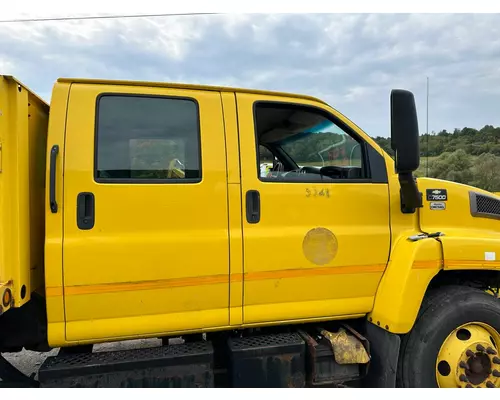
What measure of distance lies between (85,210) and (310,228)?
1444 mm

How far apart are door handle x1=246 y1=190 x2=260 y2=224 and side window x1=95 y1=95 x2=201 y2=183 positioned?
0.36m

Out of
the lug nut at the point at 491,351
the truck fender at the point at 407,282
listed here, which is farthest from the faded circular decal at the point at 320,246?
the lug nut at the point at 491,351

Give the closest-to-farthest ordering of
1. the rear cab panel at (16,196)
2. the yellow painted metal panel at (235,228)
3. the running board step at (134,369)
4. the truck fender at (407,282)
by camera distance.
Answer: the rear cab panel at (16,196), the running board step at (134,369), the yellow painted metal panel at (235,228), the truck fender at (407,282)

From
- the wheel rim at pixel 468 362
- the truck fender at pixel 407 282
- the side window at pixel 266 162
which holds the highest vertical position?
the side window at pixel 266 162

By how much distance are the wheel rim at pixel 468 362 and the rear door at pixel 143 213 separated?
163 centimetres

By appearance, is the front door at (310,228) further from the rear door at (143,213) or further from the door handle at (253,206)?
the rear door at (143,213)

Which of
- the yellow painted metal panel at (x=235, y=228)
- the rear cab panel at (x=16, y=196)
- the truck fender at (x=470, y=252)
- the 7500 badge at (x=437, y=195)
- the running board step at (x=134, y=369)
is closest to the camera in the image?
the rear cab panel at (x=16, y=196)

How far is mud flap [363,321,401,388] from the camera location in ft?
8.45

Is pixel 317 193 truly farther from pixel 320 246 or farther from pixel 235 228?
pixel 235 228

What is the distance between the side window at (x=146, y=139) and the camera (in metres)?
2.29

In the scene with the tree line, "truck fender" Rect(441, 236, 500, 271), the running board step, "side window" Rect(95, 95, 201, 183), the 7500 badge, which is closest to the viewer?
the running board step

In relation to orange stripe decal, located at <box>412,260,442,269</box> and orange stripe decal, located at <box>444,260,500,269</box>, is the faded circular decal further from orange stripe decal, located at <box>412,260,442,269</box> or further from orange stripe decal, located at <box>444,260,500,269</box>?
orange stripe decal, located at <box>444,260,500,269</box>

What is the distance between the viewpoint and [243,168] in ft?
8.11

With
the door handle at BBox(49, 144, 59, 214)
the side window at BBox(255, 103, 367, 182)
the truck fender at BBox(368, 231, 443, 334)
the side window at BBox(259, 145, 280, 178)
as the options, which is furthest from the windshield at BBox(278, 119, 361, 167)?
Answer: the door handle at BBox(49, 144, 59, 214)
